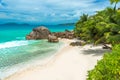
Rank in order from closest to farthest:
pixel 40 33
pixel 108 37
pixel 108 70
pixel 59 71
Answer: pixel 108 70
pixel 59 71
pixel 108 37
pixel 40 33

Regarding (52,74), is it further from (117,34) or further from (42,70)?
(117,34)

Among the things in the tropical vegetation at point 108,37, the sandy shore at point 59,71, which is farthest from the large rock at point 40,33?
the sandy shore at point 59,71

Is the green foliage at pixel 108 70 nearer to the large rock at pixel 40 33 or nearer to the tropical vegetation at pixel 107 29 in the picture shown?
the tropical vegetation at pixel 107 29

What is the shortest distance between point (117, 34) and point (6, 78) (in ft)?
32.3

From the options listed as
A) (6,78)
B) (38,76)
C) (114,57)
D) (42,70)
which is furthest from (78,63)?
Result: (114,57)

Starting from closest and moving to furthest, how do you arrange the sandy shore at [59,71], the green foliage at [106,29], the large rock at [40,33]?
the sandy shore at [59,71]
the green foliage at [106,29]
the large rock at [40,33]

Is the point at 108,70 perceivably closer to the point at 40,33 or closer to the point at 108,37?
the point at 108,37

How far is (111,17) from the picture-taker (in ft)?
77.0

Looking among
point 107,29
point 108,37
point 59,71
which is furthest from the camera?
point 107,29

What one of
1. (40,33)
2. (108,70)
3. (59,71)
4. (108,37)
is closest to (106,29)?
(108,37)

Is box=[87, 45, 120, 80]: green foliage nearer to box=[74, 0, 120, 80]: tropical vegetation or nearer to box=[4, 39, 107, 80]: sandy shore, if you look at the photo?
box=[74, 0, 120, 80]: tropical vegetation

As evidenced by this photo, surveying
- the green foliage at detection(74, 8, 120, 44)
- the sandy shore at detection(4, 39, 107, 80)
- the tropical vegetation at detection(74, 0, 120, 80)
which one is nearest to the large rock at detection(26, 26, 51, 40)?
the tropical vegetation at detection(74, 0, 120, 80)

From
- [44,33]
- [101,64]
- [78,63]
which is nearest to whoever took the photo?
[101,64]

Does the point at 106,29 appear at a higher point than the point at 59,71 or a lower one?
higher
